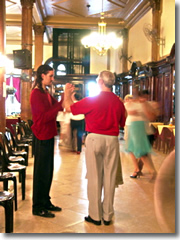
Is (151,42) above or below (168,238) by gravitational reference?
above

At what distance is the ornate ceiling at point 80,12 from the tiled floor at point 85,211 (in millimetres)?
8023

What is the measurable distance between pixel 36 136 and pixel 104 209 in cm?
108

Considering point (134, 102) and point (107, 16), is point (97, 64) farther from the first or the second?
point (134, 102)

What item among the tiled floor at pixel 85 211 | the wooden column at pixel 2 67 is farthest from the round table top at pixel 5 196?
the wooden column at pixel 2 67

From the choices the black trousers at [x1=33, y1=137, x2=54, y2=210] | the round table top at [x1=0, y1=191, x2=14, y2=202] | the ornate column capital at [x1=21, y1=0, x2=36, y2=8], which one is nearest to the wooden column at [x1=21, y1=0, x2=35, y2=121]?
the ornate column capital at [x1=21, y1=0, x2=36, y2=8]

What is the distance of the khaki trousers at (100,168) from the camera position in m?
3.15

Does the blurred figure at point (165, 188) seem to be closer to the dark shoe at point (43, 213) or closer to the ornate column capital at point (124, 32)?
the dark shoe at point (43, 213)

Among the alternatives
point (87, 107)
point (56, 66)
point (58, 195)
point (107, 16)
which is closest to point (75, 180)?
point (58, 195)

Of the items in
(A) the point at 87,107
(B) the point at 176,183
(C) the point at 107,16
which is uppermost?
(C) the point at 107,16

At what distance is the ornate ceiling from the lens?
12203 millimetres

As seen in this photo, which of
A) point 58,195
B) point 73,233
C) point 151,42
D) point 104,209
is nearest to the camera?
point 73,233

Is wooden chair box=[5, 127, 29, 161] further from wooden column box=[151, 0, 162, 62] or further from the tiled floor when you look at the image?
wooden column box=[151, 0, 162, 62]

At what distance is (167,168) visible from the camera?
98.2 inches

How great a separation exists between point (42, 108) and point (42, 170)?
710mm
